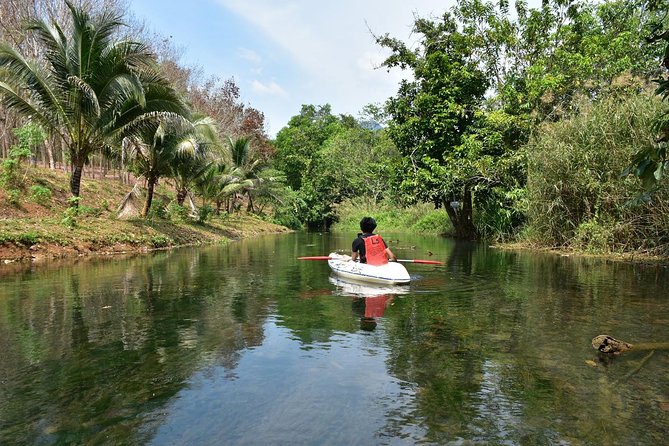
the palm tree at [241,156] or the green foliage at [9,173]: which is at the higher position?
the palm tree at [241,156]

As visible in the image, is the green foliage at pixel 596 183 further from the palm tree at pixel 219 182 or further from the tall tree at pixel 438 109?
the palm tree at pixel 219 182

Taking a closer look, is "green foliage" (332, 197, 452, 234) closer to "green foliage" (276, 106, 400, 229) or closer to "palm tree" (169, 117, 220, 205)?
"green foliage" (276, 106, 400, 229)

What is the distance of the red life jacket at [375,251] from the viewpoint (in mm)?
10164

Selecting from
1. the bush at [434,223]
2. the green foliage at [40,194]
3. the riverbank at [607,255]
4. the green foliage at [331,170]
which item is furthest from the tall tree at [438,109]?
the green foliage at [331,170]

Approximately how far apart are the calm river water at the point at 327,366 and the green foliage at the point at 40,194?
8608 millimetres

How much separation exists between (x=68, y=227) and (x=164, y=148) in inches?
265

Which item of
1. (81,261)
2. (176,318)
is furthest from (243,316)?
(81,261)

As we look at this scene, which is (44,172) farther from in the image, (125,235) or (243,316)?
(243,316)

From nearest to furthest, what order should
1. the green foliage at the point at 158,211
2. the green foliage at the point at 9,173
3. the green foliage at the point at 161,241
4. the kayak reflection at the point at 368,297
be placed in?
the kayak reflection at the point at 368,297
the green foliage at the point at 9,173
the green foliage at the point at 161,241
the green foliage at the point at 158,211

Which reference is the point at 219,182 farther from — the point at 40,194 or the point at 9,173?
the point at 9,173

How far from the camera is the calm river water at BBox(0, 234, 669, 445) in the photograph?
140 inches

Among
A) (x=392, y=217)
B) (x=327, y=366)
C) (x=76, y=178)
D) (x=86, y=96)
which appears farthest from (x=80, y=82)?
(x=392, y=217)

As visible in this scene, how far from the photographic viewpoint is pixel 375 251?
10203 mm

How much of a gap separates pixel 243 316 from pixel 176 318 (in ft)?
3.12
